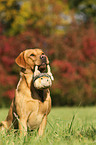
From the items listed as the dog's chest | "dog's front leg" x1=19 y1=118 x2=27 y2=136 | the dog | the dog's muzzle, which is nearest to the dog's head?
the dog

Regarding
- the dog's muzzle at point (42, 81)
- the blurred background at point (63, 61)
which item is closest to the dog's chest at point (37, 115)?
the dog's muzzle at point (42, 81)

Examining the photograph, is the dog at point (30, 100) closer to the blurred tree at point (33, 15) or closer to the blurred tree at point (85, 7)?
the blurred tree at point (33, 15)

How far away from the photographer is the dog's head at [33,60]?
3.99 metres

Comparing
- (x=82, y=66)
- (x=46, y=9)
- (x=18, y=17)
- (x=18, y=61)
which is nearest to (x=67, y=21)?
(x=46, y=9)

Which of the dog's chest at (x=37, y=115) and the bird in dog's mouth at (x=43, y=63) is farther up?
the bird in dog's mouth at (x=43, y=63)

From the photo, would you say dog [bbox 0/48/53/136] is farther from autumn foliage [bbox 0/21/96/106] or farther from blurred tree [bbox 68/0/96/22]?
blurred tree [bbox 68/0/96/22]

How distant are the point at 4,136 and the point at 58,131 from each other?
81cm

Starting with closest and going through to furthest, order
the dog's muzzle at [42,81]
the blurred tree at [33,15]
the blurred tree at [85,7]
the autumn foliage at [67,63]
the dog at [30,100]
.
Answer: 1. the dog's muzzle at [42,81]
2. the dog at [30,100]
3. the autumn foliage at [67,63]
4. the blurred tree at [33,15]
5. the blurred tree at [85,7]

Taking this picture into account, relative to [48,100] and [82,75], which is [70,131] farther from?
[82,75]

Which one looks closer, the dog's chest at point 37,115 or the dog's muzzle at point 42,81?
the dog's muzzle at point 42,81

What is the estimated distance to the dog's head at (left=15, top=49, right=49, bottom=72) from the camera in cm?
399

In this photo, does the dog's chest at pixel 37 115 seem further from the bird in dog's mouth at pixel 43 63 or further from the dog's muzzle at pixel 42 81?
the bird in dog's mouth at pixel 43 63

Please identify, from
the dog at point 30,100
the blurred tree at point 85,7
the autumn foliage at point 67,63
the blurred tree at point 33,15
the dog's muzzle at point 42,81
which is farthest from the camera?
the blurred tree at point 85,7

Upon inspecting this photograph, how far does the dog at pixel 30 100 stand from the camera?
389cm
